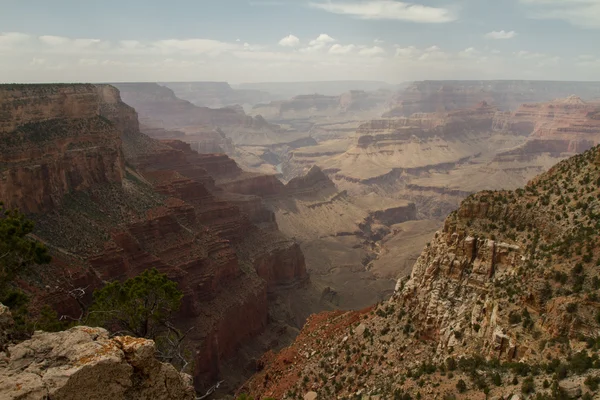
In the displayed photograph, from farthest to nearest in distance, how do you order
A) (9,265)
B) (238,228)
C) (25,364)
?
(238,228) → (9,265) → (25,364)

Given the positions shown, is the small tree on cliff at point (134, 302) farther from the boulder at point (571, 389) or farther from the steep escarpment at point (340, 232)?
the steep escarpment at point (340, 232)

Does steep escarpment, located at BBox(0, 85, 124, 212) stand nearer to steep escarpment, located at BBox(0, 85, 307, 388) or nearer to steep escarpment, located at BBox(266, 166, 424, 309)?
steep escarpment, located at BBox(0, 85, 307, 388)

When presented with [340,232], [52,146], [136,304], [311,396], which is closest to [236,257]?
[52,146]

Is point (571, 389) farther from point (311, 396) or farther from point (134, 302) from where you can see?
point (134, 302)

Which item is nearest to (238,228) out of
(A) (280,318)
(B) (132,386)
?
(A) (280,318)

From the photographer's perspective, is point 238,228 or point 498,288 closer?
point 498,288

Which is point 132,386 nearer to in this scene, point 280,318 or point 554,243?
point 554,243

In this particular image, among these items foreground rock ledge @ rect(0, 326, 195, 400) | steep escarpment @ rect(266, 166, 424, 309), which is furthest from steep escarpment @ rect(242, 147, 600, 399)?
steep escarpment @ rect(266, 166, 424, 309)
